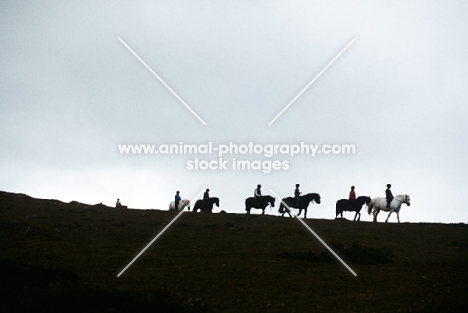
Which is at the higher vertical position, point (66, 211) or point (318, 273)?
point (66, 211)

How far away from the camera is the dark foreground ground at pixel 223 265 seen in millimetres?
15125

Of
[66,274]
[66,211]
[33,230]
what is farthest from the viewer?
[66,211]

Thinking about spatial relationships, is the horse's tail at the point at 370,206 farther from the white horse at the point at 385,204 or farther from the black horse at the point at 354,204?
the black horse at the point at 354,204

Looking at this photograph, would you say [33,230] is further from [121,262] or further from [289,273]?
[289,273]

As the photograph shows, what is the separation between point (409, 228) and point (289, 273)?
640 inches

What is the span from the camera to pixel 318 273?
21.3m

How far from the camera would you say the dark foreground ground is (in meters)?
15.1

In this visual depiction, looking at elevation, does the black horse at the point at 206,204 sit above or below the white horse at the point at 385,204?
above

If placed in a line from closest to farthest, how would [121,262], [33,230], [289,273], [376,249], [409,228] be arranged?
[289,273], [121,262], [376,249], [33,230], [409,228]

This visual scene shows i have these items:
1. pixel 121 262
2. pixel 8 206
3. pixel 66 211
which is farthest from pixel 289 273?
pixel 8 206

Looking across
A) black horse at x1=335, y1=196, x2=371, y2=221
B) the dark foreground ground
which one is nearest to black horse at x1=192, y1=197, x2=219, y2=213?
the dark foreground ground

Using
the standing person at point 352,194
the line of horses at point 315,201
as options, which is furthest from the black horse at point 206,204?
the standing person at point 352,194

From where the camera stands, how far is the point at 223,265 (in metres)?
22.6

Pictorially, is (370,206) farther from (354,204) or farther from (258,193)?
(258,193)
